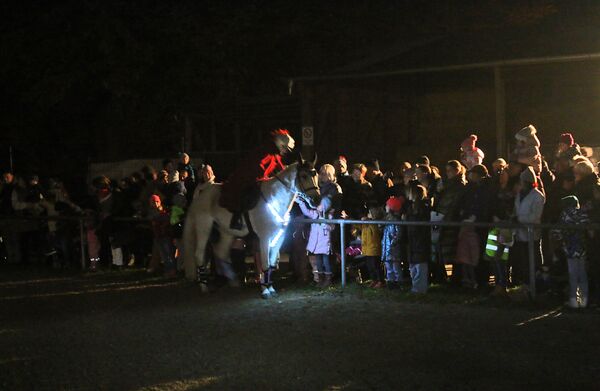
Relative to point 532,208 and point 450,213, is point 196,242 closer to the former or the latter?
point 450,213

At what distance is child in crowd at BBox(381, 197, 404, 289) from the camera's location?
12.2 m

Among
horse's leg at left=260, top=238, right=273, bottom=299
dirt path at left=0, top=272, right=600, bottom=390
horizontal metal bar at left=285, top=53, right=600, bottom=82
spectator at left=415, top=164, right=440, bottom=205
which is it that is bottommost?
dirt path at left=0, top=272, right=600, bottom=390

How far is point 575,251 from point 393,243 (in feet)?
9.33

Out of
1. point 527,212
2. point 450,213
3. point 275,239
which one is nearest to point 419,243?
point 450,213

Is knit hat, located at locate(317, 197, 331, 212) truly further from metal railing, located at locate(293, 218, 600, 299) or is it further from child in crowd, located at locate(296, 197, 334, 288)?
metal railing, located at locate(293, 218, 600, 299)

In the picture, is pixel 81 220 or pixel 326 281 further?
pixel 81 220

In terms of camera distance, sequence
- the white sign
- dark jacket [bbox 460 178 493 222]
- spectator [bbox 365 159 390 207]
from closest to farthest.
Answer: dark jacket [bbox 460 178 493 222] → spectator [bbox 365 159 390 207] → the white sign

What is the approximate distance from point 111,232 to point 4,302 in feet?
11.7

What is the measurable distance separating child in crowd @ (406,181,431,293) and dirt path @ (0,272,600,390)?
49cm

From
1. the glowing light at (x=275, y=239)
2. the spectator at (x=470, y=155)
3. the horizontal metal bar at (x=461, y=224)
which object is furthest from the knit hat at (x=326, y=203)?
the spectator at (x=470, y=155)

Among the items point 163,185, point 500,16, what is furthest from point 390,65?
point 500,16

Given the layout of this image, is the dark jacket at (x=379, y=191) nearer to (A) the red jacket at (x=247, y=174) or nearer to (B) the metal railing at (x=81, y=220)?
(A) the red jacket at (x=247, y=174)

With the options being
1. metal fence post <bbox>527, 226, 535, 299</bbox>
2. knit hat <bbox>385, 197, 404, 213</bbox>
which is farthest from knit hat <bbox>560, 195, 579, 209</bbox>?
knit hat <bbox>385, 197, 404, 213</bbox>

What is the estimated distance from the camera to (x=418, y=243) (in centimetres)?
1184
